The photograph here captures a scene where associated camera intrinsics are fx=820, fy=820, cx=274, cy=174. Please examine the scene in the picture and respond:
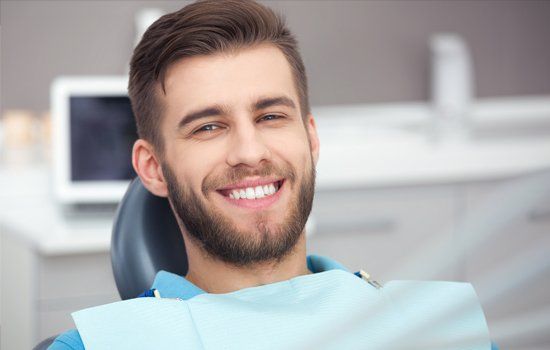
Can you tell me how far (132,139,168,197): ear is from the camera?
133 centimetres

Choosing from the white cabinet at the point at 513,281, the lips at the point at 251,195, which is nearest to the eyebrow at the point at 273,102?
the lips at the point at 251,195

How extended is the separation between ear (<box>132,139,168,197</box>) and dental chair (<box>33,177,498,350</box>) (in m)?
0.04

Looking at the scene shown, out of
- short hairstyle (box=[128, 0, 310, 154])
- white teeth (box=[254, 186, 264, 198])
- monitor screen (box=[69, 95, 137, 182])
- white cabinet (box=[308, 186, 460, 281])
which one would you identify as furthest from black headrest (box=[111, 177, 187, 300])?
white cabinet (box=[308, 186, 460, 281])

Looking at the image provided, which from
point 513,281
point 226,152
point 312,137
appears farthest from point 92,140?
point 513,281

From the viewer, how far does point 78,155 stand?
229cm

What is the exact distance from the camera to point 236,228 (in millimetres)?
1249

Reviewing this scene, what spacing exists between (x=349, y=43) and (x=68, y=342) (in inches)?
86.3

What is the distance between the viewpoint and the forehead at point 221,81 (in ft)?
4.10

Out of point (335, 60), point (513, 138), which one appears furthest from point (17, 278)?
point (513, 138)

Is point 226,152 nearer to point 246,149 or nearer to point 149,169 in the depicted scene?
point 246,149

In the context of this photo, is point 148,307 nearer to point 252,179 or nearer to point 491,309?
point 252,179

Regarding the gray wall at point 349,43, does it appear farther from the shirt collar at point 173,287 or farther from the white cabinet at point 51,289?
the shirt collar at point 173,287

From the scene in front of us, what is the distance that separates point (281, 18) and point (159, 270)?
0.49 metres

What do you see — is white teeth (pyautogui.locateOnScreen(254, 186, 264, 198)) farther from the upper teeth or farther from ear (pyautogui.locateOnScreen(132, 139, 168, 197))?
ear (pyautogui.locateOnScreen(132, 139, 168, 197))
